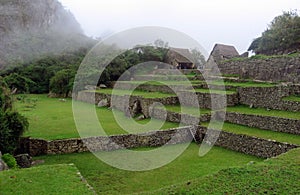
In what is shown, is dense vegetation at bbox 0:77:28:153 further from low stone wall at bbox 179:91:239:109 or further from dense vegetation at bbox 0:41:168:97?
dense vegetation at bbox 0:41:168:97

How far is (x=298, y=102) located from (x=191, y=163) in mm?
5998

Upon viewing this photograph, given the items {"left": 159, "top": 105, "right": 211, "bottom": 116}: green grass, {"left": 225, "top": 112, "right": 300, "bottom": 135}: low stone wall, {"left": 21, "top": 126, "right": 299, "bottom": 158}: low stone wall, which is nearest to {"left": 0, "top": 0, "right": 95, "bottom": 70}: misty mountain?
{"left": 159, "top": 105, "right": 211, "bottom": 116}: green grass

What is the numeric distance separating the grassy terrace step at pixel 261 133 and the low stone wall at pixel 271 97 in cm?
225

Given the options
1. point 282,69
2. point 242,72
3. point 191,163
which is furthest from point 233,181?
point 242,72

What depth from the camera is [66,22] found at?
93062 mm

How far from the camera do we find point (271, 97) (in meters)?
14.1

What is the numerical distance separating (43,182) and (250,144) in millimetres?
7528

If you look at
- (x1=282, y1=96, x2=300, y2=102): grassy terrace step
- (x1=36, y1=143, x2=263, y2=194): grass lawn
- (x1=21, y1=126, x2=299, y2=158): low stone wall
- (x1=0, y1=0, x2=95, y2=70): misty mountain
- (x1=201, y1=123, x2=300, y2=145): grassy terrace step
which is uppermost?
(x1=0, y1=0, x2=95, y2=70): misty mountain

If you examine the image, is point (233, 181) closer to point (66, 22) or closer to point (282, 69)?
point (282, 69)

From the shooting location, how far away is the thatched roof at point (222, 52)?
30367mm

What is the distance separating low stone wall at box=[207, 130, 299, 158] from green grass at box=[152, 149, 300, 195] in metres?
3.02

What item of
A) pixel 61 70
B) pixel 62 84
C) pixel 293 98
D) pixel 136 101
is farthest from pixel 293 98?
pixel 61 70

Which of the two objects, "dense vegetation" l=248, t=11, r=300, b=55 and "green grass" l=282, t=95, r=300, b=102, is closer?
"green grass" l=282, t=95, r=300, b=102

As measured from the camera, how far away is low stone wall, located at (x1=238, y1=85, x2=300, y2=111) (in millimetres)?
13366
